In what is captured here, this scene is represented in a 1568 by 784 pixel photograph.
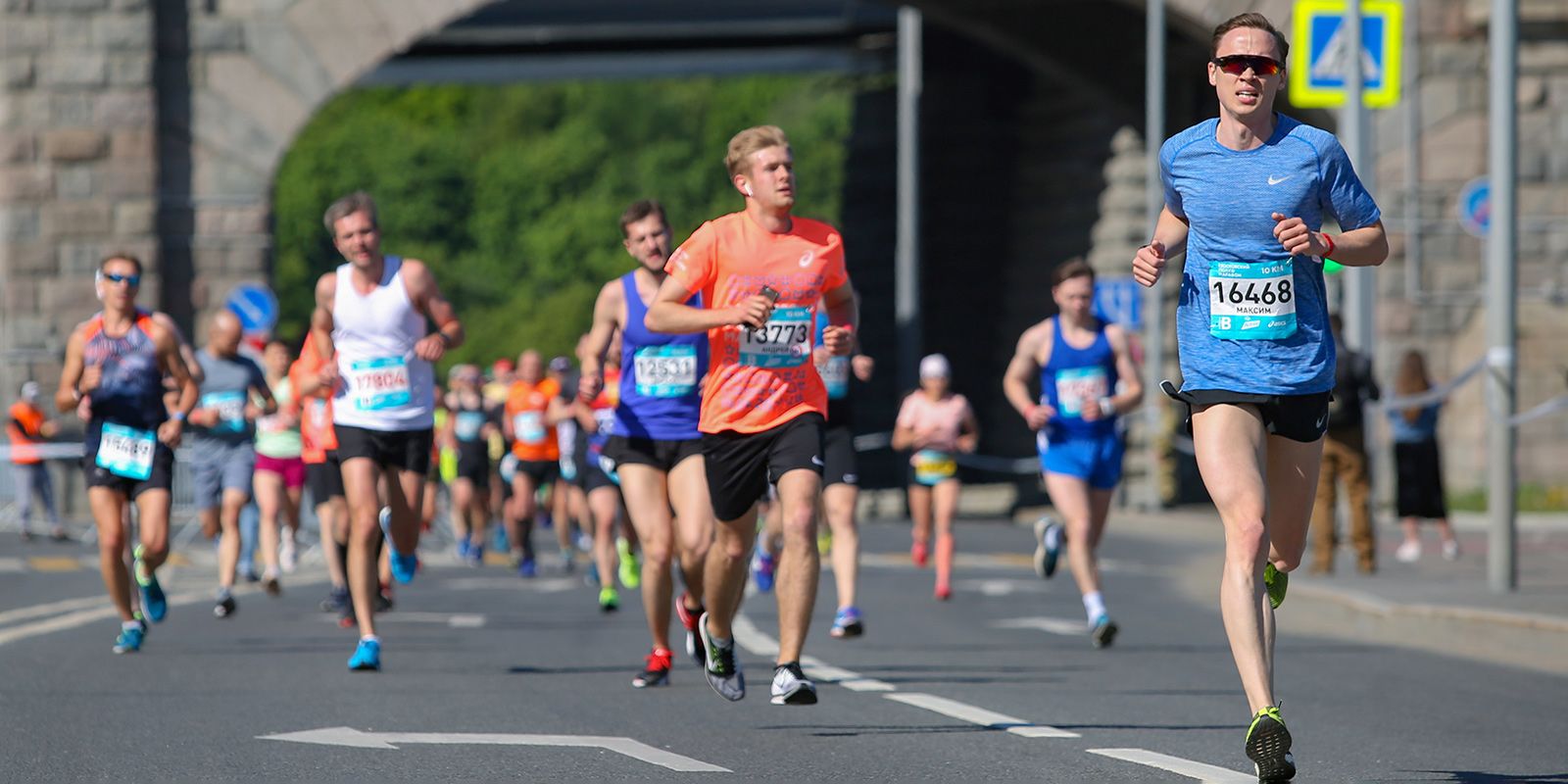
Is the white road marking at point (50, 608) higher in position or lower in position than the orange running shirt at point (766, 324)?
lower

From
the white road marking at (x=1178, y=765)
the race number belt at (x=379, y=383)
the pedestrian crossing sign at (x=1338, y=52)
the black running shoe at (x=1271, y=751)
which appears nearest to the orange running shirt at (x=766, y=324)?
the white road marking at (x=1178, y=765)

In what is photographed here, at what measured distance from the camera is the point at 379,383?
466 inches

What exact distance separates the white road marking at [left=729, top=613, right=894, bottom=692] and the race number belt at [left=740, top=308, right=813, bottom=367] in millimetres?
993

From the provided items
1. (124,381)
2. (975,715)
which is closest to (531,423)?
(124,381)

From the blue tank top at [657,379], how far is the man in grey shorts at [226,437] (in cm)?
612

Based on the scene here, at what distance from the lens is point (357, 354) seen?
1188 centimetres

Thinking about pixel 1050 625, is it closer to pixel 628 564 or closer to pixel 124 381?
pixel 628 564

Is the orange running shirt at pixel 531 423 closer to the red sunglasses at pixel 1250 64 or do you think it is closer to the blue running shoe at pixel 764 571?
the blue running shoe at pixel 764 571


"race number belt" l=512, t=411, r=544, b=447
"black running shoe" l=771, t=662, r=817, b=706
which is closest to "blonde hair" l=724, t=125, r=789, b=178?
"black running shoe" l=771, t=662, r=817, b=706

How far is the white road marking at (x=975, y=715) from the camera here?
9.16 meters

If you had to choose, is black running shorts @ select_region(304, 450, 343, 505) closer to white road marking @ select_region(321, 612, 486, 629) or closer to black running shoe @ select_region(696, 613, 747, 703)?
white road marking @ select_region(321, 612, 486, 629)

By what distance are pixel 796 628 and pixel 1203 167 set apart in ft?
7.43

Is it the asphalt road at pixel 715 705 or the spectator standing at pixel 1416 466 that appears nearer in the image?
Result: the asphalt road at pixel 715 705

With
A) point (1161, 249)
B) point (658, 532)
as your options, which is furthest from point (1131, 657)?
point (1161, 249)
